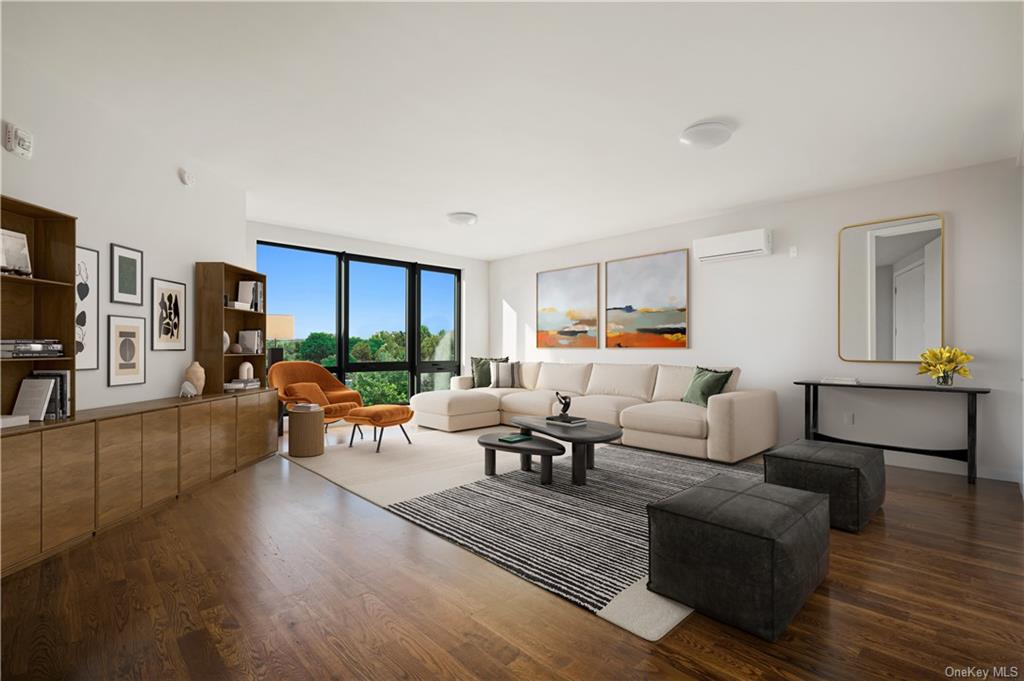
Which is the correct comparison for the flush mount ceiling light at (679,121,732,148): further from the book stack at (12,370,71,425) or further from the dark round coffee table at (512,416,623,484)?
the book stack at (12,370,71,425)

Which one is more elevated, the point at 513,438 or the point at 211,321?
the point at 211,321

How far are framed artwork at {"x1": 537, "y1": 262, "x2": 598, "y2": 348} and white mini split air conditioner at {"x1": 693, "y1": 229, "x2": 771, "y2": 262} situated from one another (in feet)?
5.54

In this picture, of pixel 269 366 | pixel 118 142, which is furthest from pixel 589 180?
pixel 269 366

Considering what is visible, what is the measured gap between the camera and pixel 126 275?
352 cm

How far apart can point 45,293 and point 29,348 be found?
46cm

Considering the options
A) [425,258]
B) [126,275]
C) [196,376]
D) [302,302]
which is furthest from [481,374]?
[126,275]

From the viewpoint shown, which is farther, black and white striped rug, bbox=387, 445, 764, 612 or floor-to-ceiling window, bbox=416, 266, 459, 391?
floor-to-ceiling window, bbox=416, 266, 459, 391

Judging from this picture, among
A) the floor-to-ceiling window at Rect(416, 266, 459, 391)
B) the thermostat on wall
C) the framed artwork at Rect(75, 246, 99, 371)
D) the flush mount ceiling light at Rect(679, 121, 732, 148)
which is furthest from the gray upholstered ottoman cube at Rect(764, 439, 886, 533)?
the floor-to-ceiling window at Rect(416, 266, 459, 391)

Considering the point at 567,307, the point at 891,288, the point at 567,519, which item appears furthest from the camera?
the point at 567,307

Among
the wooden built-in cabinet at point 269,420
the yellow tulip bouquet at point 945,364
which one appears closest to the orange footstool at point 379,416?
the wooden built-in cabinet at point 269,420

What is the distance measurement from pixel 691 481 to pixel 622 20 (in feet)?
10.7

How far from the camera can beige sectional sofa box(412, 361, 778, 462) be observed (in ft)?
15.3

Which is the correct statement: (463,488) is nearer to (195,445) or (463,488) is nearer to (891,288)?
(195,445)

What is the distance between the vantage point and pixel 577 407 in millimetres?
5898
